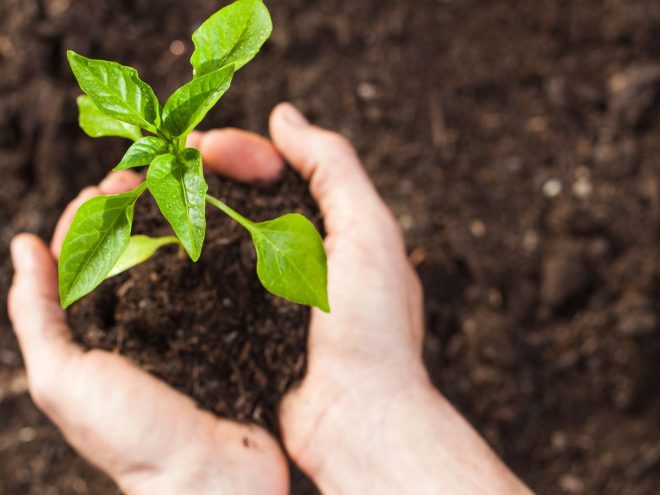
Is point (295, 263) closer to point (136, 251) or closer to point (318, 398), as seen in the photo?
point (136, 251)

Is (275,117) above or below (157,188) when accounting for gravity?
below

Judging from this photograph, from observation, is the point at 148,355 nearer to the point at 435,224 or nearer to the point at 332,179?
the point at 332,179

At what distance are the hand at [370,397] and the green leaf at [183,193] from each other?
30.2 inches

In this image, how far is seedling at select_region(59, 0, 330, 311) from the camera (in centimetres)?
143

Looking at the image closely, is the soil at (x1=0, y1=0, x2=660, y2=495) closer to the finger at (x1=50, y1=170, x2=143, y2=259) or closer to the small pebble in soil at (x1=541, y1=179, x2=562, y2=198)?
the small pebble in soil at (x1=541, y1=179, x2=562, y2=198)

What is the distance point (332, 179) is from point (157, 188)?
918mm

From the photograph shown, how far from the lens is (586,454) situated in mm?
2928

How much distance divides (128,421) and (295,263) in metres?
0.78

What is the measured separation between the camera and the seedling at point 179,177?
1.43 metres

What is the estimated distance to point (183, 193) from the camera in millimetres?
1438

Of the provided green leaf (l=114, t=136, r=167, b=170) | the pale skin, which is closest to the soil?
the pale skin

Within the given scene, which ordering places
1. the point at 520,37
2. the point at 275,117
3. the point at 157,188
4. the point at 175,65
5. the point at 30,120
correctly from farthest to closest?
1. the point at 520,37
2. the point at 175,65
3. the point at 30,120
4. the point at 275,117
5. the point at 157,188

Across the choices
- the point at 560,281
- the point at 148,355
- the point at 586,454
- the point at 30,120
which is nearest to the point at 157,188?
the point at 148,355

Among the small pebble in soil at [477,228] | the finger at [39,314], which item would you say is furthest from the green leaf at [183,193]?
the small pebble in soil at [477,228]
